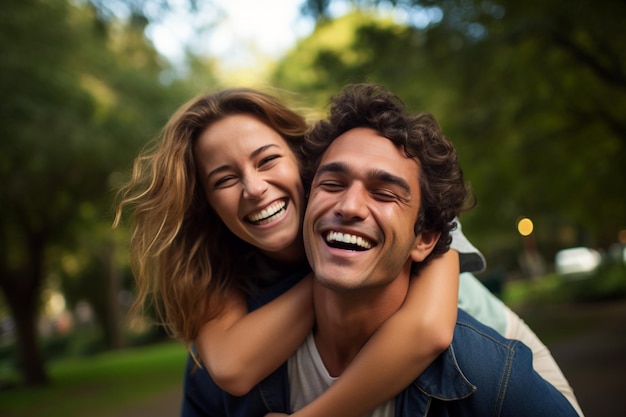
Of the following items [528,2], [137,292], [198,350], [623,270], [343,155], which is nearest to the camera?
[343,155]

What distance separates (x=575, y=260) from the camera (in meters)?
36.2

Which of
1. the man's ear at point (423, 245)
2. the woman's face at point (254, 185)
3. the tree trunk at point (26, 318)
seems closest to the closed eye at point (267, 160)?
the woman's face at point (254, 185)

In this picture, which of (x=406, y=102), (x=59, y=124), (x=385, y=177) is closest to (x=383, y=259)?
(x=385, y=177)

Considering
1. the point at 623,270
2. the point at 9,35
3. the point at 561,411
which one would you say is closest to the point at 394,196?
the point at 561,411

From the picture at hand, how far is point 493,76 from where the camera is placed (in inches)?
430

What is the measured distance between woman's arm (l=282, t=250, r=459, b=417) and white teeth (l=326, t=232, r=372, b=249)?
33cm

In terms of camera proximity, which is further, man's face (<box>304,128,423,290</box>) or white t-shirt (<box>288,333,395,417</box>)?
white t-shirt (<box>288,333,395,417</box>)

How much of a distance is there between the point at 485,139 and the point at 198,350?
367 inches

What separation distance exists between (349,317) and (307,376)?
0.33 metres

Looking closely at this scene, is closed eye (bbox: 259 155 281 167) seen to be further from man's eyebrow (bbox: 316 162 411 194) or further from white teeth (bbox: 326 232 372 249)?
white teeth (bbox: 326 232 372 249)

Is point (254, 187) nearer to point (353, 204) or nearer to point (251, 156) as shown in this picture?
point (251, 156)

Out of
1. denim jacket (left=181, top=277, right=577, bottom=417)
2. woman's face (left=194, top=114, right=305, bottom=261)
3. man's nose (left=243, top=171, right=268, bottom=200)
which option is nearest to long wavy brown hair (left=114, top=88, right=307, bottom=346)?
woman's face (left=194, top=114, right=305, bottom=261)

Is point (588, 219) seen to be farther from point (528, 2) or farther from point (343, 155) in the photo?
point (343, 155)

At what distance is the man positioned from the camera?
2396 millimetres
